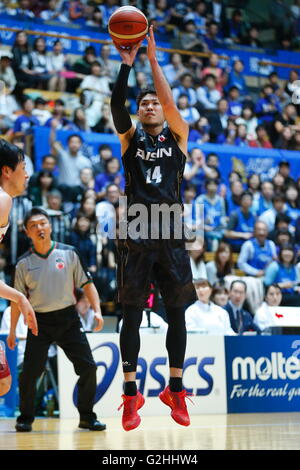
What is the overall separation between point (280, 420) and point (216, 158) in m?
6.78

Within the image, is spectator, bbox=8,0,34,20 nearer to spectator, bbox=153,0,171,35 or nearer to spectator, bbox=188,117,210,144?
spectator, bbox=153,0,171,35

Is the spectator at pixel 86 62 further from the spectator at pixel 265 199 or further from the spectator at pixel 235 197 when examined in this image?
the spectator at pixel 265 199

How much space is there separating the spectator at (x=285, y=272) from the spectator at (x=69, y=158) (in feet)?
11.6

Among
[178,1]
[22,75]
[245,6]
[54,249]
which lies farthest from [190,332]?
[245,6]

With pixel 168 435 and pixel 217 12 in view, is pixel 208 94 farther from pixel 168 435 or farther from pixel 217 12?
pixel 168 435

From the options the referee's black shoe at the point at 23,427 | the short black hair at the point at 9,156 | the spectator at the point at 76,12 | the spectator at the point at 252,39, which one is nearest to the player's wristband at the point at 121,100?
the short black hair at the point at 9,156

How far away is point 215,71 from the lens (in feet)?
59.0

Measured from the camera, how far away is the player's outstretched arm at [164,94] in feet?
17.6

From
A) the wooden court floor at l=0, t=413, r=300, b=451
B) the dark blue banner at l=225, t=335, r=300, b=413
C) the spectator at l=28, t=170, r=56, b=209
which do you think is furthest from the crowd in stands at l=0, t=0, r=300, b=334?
the wooden court floor at l=0, t=413, r=300, b=451

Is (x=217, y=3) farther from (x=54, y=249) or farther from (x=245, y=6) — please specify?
(x=54, y=249)

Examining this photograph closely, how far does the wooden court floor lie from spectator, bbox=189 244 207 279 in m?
2.99

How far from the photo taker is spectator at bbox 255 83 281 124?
1753 centimetres
